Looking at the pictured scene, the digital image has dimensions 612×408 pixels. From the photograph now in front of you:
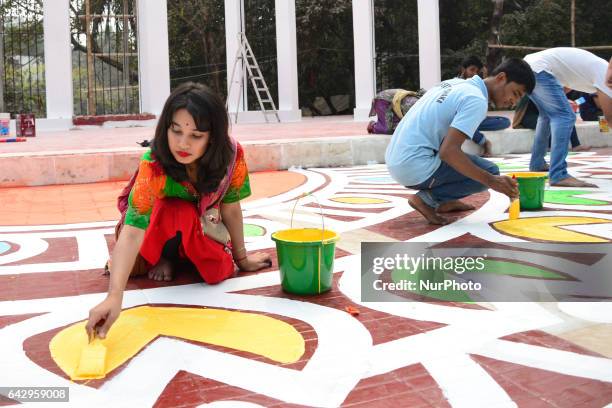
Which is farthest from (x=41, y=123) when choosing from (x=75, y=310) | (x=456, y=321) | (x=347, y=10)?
(x=456, y=321)

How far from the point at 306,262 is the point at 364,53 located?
471 inches

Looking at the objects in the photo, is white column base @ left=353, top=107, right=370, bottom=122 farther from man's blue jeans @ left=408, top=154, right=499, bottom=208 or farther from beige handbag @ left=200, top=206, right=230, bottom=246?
beige handbag @ left=200, top=206, right=230, bottom=246

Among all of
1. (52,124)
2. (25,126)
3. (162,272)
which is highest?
(52,124)

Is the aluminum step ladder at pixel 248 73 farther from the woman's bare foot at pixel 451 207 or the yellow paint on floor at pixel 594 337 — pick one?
the yellow paint on floor at pixel 594 337

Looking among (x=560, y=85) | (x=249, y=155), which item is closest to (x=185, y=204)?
(x=560, y=85)

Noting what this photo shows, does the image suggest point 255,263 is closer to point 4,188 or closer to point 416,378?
point 416,378

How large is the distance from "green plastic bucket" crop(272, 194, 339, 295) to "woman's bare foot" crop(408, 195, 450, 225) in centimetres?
144

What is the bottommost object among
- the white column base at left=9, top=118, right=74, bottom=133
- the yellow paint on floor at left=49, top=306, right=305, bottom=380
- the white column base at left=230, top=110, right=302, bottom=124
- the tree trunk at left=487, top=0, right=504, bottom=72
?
→ the yellow paint on floor at left=49, top=306, right=305, bottom=380

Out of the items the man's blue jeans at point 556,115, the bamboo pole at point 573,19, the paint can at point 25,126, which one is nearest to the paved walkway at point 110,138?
the paint can at point 25,126

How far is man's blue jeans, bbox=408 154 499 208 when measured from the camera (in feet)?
13.3

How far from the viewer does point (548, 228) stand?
3861 millimetres

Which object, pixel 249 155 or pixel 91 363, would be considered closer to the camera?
pixel 91 363

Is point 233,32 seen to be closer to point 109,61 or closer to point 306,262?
point 109,61

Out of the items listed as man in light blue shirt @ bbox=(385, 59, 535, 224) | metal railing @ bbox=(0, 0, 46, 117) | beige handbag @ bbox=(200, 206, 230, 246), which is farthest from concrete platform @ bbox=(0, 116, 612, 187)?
metal railing @ bbox=(0, 0, 46, 117)
